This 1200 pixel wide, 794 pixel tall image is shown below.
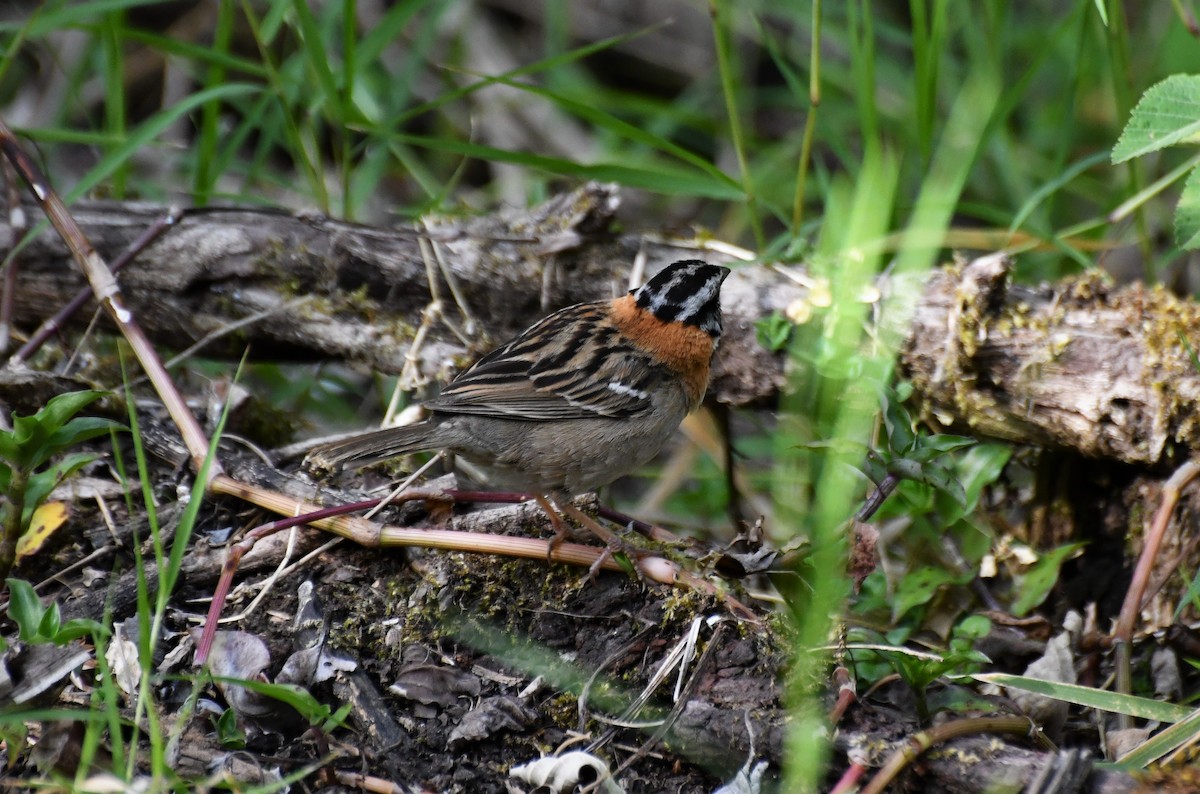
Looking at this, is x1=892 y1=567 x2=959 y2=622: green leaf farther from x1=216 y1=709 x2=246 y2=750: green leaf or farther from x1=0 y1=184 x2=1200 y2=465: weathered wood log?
x1=216 y1=709 x2=246 y2=750: green leaf

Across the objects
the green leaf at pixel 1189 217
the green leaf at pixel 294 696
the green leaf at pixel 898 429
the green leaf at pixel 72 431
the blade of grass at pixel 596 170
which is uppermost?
the green leaf at pixel 1189 217

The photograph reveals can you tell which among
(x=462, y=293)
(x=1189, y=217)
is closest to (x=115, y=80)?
(x=462, y=293)

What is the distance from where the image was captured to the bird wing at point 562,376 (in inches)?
180

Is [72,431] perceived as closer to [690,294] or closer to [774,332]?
[690,294]

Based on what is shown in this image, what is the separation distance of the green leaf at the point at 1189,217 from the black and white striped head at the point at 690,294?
1.72m

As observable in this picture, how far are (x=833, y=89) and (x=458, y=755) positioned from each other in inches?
247

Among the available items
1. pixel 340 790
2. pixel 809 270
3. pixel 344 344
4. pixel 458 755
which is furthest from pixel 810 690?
pixel 344 344

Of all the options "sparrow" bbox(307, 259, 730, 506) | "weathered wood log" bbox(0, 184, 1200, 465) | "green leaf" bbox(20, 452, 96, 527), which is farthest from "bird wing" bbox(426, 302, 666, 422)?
"green leaf" bbox(20, 452, 96, 527)

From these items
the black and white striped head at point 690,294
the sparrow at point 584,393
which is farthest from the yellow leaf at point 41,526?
the black and white striped head at point 690,294

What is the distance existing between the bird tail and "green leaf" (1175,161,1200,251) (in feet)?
8.83

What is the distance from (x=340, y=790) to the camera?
3215 millimetres

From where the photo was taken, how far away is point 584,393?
4.77m

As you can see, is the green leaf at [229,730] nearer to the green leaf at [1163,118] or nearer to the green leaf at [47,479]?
the green leaf at [47,479]

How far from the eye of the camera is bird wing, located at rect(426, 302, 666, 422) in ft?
15.0
